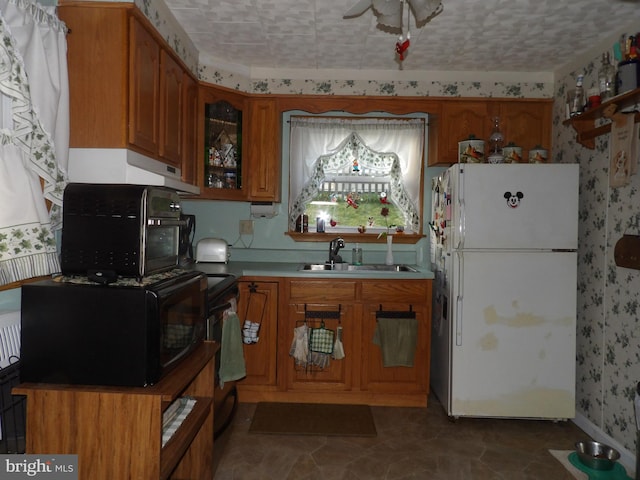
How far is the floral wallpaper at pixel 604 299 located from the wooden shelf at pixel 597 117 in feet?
0.23

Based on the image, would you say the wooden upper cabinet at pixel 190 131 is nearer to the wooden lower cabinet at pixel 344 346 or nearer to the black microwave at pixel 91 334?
the wooden lower cabinet at pixel 344 346

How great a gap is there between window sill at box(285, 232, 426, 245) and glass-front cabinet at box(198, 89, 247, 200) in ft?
1.97

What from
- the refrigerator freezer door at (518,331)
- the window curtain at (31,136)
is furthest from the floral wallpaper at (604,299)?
the window curtain at (31,136)

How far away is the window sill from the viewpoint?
11.1ft

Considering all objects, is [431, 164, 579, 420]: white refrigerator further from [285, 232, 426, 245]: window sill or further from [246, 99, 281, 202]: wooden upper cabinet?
[246, 99, 281, 202]: wooden upper cabinet

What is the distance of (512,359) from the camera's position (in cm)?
260

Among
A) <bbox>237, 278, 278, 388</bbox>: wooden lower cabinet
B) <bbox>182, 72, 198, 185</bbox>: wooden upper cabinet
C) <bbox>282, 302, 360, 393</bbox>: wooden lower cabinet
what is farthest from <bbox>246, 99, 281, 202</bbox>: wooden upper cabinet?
<bbox>282, 302, 360, 393</bbox>: wooden lower cabinet

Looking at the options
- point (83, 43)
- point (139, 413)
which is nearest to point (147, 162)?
point (83, 43)

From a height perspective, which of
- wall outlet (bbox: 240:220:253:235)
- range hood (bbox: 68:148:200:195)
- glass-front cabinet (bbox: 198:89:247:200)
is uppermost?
glass-front cabinet (bbox: 198:89:247:200)

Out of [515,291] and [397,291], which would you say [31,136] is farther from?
[515,291]

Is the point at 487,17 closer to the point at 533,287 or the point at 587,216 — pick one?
the point at 587,216

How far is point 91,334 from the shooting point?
4.32 ft

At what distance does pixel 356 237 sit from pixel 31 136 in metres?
2.34

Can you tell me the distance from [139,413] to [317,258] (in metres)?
2.26
